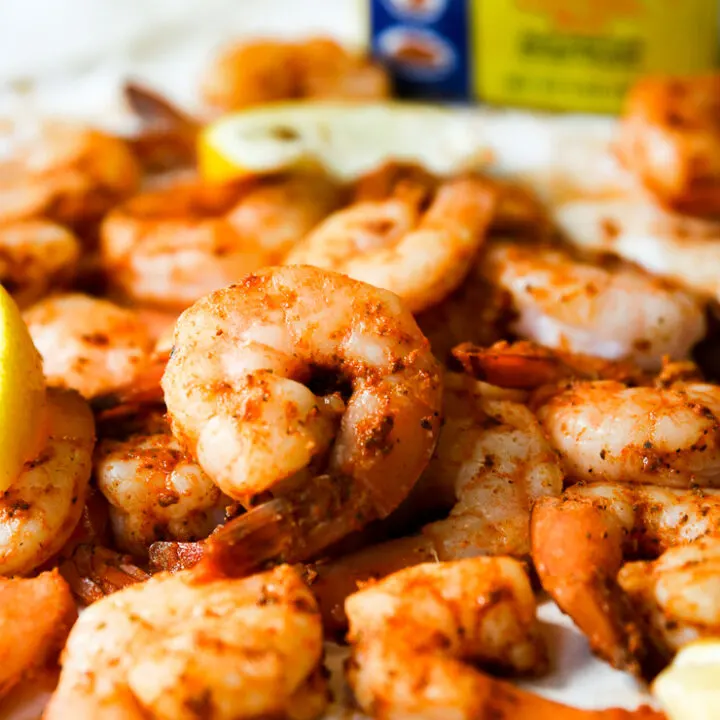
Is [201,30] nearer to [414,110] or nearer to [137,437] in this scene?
[414,110]

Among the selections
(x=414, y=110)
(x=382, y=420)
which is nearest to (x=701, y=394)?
(x=382, y=420)

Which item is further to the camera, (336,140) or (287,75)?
(287,75)

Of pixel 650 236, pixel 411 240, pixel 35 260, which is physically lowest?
pixel 650 236

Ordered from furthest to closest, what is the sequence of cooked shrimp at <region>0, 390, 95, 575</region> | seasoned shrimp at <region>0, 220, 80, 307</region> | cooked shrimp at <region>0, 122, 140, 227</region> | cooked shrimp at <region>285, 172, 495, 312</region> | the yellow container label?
the yellow container label, cooked shrimp at <region>0, 122, 140, 227</region>, seasoned shrimp at <region>0, 220, 80, 307</region>, cooked shrimp at <region>285, 172, 495, 312</region>, cooked shrimp at <region>0, 390, 95, 575</region>

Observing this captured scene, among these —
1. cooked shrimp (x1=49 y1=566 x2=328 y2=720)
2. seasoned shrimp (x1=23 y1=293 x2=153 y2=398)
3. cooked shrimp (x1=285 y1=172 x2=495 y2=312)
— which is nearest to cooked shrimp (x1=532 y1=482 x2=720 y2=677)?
cooked shrimp (x1=49 y1=566 x2=328 y2=720)

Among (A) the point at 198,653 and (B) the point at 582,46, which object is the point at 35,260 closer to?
(A) the point at 198,653

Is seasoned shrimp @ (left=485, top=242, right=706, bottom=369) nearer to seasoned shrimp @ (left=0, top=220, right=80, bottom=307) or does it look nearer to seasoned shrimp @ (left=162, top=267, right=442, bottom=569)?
seasoned shrimp @ (left=162, top=267, right=442, bottom=569)

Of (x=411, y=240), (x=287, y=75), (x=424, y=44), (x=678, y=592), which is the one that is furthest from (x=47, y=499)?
(x=424, y=44)

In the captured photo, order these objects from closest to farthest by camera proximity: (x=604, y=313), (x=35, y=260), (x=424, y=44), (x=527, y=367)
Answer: (x=527, y=367)
(x=604, y=313)
(x=35, y=260)
(x=424, y=44)
